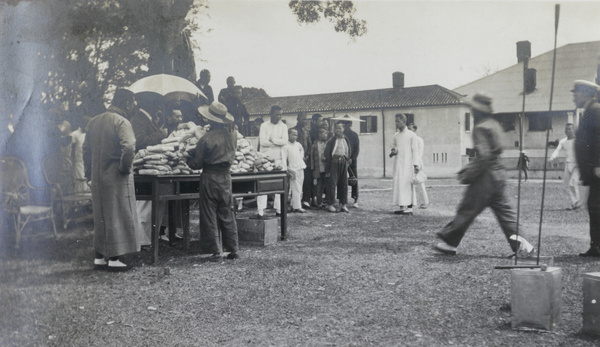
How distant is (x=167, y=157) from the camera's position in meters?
6.30

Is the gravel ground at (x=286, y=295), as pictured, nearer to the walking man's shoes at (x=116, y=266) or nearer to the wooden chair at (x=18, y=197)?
the walking man's shoes at (x=116, y=266)

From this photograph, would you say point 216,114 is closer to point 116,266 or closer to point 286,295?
point 116,266

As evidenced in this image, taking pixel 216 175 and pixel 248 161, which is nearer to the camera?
pixel 216 175

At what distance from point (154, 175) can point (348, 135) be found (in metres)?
7.10

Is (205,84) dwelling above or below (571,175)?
above

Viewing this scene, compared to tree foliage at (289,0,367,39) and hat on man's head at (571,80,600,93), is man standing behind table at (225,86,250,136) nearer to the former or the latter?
tree foliage at (289,0,367,39)

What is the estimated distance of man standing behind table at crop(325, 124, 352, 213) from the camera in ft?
36.5

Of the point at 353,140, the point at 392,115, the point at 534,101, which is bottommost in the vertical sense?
the point at 353,140

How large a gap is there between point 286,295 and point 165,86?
469 centimetres

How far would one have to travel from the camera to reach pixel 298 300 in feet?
14.5

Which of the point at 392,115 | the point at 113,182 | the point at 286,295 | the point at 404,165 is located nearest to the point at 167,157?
the point at 113,182

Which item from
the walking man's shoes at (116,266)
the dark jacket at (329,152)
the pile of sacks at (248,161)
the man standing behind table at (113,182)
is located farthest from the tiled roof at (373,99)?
the walking man's shoes at (116,266)

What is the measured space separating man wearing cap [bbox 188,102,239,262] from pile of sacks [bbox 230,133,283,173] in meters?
0.69

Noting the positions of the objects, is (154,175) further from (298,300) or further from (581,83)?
(581,83)
